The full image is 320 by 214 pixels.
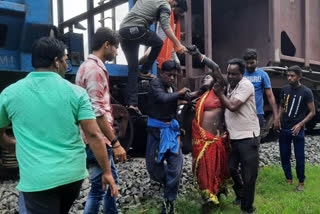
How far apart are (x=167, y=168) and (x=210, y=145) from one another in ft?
1.59

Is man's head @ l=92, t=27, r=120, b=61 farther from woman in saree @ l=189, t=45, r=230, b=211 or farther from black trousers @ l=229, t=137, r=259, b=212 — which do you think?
black trousers @ l=229, t=137, r=259, b=212

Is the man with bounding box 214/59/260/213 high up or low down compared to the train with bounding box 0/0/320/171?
down

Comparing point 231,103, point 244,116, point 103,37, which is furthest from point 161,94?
point 103,37

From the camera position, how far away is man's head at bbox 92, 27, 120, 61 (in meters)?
2.46

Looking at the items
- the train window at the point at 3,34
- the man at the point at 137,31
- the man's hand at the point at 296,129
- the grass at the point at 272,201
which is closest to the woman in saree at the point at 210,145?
the grass at the point at 272,201

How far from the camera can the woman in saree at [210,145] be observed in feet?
10.8

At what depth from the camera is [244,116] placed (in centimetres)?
317

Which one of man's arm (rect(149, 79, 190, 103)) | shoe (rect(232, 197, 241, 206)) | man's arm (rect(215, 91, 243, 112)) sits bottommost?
shoe (rect(232, 197, 241, 206))

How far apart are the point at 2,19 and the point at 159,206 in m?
2.45

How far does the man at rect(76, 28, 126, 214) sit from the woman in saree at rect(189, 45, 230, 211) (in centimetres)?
110

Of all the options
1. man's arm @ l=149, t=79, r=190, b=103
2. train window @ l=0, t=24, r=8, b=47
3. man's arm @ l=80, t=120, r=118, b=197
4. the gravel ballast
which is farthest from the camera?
train window @ l=0, t=24, r=8, b=47

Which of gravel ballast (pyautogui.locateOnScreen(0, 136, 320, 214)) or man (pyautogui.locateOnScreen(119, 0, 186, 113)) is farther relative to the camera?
man (pyautogui.locateOnScreen(119, 0, 186, 113))

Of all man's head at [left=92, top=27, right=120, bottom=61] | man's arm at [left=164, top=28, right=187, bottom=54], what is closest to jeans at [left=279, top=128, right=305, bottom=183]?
man's arm at [left=164, top=28, right=187, bottom=54]

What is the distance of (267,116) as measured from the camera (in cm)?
729
